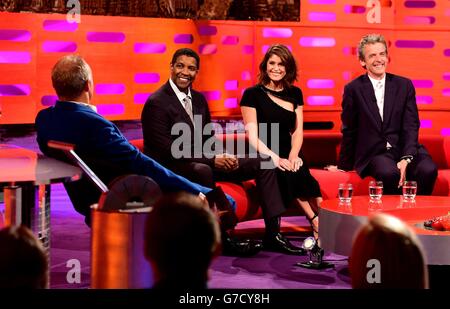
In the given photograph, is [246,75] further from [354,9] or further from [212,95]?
[354,9]

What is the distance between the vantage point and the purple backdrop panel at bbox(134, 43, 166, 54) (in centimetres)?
657

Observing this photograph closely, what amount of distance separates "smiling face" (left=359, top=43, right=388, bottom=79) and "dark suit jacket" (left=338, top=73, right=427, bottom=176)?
0.26ft

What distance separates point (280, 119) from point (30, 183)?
272 cm

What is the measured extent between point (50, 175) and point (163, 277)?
1510 millimetres

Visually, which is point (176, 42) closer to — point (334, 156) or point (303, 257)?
point (334, 156)

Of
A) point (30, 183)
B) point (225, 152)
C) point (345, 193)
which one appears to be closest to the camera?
point (30, 183)

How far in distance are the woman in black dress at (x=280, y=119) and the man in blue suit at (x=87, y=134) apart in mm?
1664

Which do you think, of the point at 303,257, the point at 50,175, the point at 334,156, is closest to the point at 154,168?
the point at 50,175

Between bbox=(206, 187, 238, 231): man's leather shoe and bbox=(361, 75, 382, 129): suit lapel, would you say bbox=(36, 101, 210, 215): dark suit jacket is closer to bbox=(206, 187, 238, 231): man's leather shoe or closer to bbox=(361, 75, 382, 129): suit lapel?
bbox=(206, 187, 238, 231): man's leather shoe

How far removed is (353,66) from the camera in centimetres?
702

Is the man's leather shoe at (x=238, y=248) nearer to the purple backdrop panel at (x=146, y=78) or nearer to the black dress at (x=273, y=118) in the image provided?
the black dress at (x=273, y=118)

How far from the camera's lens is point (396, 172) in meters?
5.31

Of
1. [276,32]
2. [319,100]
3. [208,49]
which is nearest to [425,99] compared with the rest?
[319,100]

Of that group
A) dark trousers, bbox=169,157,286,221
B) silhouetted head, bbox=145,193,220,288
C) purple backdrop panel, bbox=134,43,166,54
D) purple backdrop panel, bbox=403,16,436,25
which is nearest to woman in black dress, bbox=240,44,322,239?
dark trousers, bbox=169,157,286,221
